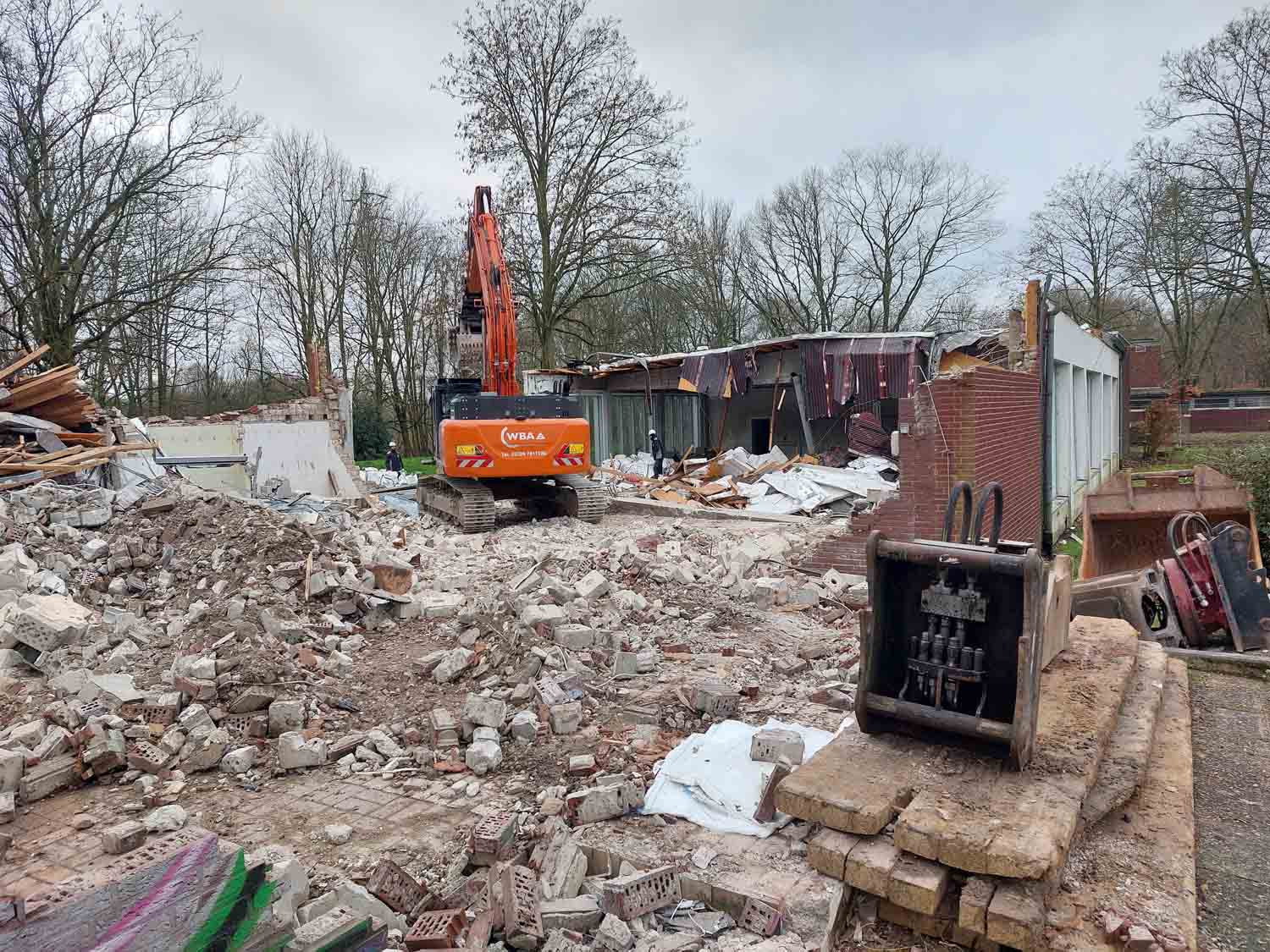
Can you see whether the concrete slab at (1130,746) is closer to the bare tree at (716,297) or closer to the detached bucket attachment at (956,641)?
the detached bucket attachment at (956,641)

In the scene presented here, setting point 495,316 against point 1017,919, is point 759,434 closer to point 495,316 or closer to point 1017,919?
point 495,316

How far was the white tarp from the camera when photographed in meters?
3.73

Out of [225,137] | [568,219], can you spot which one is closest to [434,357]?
[568,219]

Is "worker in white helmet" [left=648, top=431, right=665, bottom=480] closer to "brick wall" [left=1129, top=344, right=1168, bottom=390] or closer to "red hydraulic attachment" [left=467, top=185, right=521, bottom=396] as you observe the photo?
"red hydraulic attachment" [left=467, top=185, right=521, bottom=396]

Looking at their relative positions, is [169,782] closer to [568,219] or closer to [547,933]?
[547,933]

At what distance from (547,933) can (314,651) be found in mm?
3985

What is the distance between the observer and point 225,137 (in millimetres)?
18734

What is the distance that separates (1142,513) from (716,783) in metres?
6.11

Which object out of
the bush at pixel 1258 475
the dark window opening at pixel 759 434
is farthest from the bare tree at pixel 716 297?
the bush at pixel 1258 475

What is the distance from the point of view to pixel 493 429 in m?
11.7

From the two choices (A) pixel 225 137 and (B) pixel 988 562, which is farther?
(A) pixel 225 137

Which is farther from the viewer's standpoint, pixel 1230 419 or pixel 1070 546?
pixel 1230 419

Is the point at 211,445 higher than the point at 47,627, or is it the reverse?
the point at 211,445

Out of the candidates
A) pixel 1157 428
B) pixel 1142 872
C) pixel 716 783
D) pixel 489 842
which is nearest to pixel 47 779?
pixel 489 842
